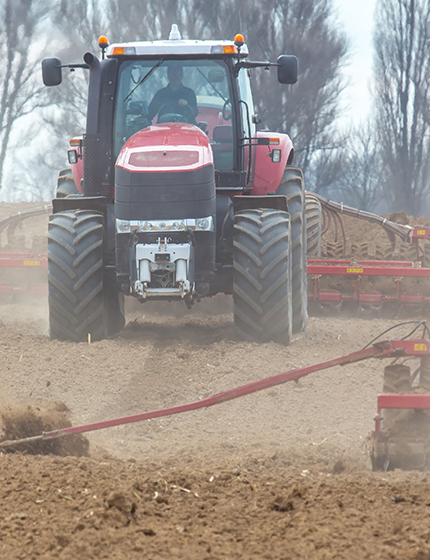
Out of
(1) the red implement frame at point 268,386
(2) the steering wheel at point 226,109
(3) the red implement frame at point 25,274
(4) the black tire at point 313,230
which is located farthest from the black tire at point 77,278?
(4) the black tire at point 313,230

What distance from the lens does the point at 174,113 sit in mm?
7398

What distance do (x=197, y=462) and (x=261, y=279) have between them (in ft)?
10.0

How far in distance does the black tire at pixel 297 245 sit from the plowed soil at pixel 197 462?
55 cm

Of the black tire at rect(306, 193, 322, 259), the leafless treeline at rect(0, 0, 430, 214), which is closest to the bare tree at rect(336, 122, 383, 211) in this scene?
the leafless treeline at rect(0, 0, 430, 214)

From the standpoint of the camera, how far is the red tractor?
667cm

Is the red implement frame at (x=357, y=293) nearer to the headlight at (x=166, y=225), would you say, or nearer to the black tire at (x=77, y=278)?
the headlight at (x=166, y=225)

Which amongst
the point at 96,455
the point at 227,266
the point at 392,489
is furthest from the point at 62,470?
the point at 227,266

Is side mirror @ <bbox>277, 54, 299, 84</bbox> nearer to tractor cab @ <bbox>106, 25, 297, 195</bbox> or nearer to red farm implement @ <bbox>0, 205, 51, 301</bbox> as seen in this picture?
tractor cab @ <bbox>106, 25, 297, 195</bbox>

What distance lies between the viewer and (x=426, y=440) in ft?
12.6

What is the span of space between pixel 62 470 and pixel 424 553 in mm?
1804

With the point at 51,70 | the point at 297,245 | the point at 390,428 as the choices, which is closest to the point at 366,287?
the point at 297,245

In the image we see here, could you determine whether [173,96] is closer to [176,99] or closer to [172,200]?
[176,99]

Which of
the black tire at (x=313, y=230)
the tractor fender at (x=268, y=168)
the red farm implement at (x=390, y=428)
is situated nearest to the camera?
the red farm implement at (x=390, y=428)

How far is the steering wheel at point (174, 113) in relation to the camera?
24.2ft
